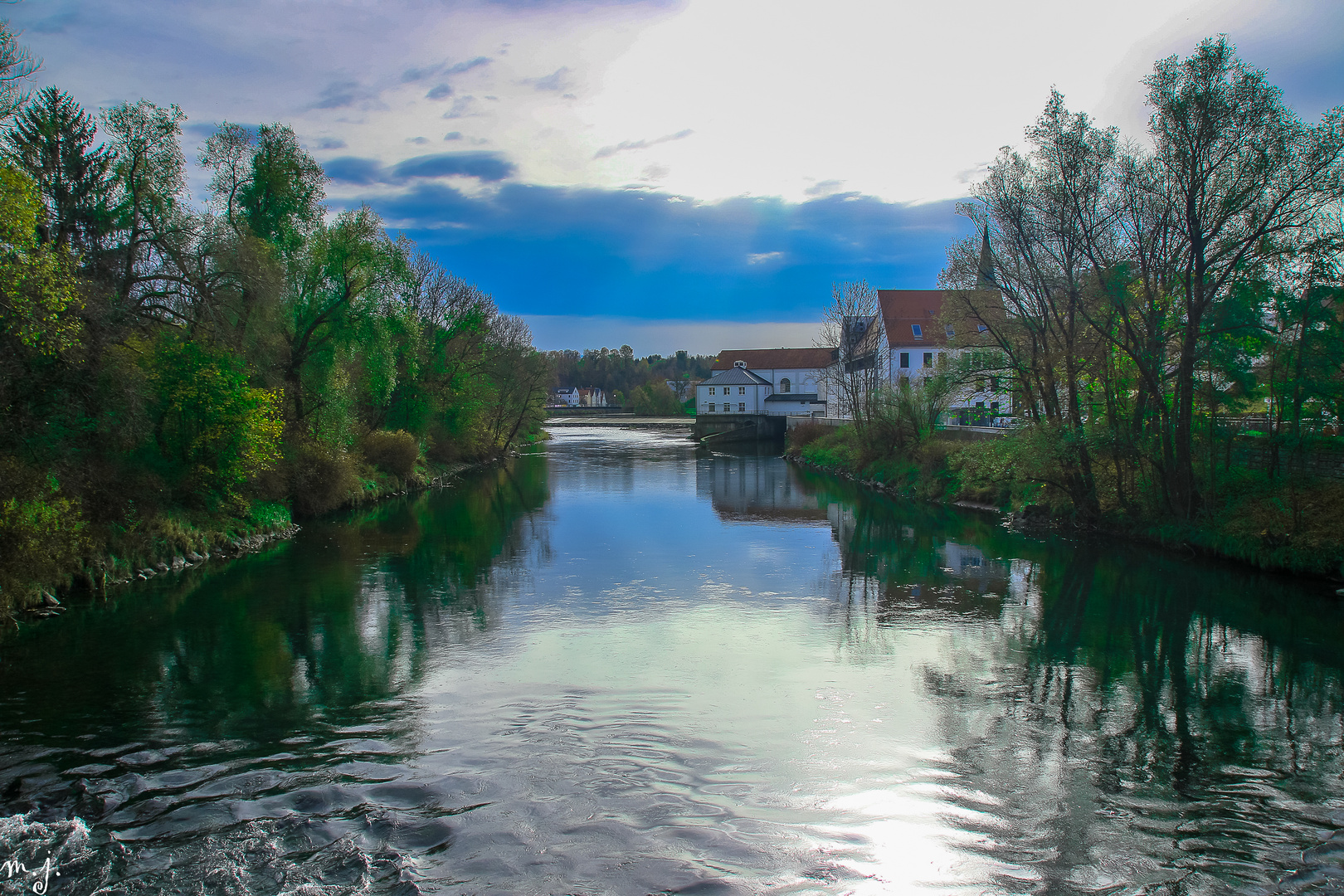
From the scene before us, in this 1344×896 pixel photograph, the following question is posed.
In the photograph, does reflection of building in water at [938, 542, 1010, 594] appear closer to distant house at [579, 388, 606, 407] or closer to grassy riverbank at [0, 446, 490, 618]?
grassy riverbank at [0, 446, 490, 618]

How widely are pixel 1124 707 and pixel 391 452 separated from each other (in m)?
28.1

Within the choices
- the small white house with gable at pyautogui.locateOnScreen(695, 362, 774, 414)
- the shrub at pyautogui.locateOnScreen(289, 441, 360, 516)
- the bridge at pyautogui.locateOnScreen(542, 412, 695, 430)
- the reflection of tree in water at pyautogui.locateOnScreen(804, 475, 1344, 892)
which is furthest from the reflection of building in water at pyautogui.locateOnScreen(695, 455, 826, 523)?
the bridge at pyautogui.locateOnScreen(542, 412, 695, 430)

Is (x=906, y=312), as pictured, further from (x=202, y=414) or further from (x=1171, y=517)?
(x=202, y=414)

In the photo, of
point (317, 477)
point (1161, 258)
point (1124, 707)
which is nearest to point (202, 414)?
point (317, 477)

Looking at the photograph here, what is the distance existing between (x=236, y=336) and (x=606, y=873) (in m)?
19.4

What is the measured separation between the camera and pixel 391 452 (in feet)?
105

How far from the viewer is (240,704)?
9430 mm

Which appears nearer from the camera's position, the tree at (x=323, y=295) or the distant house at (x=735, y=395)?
the tree at (x=323, y=295)

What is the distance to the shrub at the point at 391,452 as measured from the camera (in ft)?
103

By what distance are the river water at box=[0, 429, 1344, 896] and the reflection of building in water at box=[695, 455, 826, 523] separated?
9834 millimetres

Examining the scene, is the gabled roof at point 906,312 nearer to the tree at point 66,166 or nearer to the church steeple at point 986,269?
the church steeple at point 986,269

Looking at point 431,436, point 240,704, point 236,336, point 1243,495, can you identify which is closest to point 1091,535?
point 1243,495

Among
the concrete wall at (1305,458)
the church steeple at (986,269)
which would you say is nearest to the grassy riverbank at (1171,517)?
the concrete wall at (1305,458)

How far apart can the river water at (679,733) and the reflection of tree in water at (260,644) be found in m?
0.08
